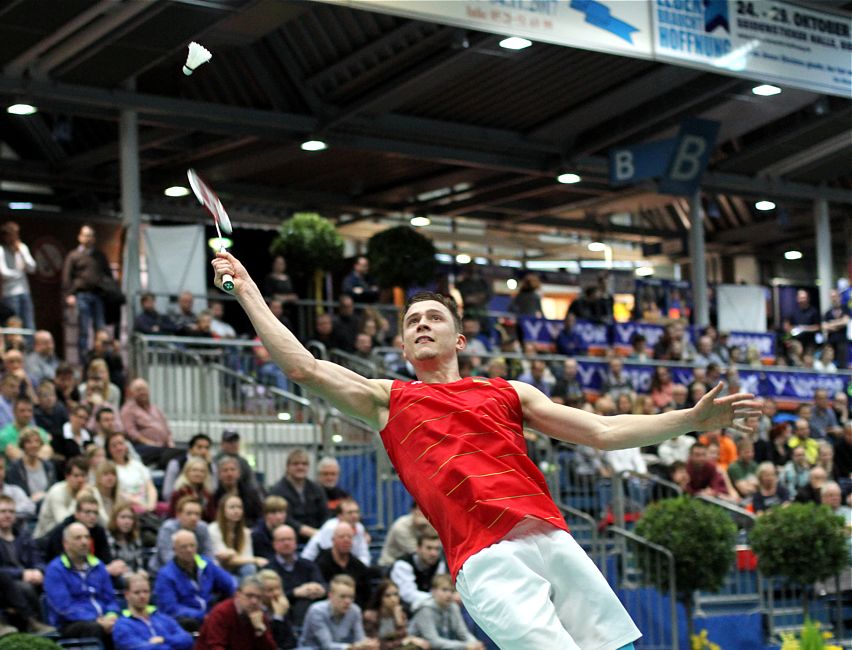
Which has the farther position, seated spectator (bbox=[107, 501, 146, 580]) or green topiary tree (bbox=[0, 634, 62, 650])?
seated spectator (bbox=[107, 501, 146, 580])

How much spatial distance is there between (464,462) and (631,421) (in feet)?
2.27

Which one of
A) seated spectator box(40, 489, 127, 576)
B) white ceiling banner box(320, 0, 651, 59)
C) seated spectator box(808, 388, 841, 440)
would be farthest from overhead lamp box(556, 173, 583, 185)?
seated spectator box(40, 489, 127, 576)

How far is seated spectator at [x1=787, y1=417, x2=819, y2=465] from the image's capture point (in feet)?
A: 55.6

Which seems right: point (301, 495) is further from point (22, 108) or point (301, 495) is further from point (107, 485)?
point (22, 108)

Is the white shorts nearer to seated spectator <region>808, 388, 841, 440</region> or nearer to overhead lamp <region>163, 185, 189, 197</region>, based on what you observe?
seated spectator <region>808, 388, 841, 440</region>

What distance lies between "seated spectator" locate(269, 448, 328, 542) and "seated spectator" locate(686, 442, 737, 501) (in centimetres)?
465

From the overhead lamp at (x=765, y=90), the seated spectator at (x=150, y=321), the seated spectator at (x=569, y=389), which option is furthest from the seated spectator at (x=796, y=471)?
the seated spectator at (x=150, y=321)

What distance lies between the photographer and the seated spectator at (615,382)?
1792cm

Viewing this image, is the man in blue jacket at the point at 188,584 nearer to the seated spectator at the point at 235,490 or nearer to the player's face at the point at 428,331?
the seated spectator at the point at 235,490

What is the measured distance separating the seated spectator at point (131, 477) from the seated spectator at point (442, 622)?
2496 mm

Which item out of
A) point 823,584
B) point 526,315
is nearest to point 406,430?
point 823,584

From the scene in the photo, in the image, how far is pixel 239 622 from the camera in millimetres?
10055

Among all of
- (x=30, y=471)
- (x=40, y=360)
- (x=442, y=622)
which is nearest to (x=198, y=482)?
(x=30, y=471)

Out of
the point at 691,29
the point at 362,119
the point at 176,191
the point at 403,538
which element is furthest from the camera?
the point at 176,191
